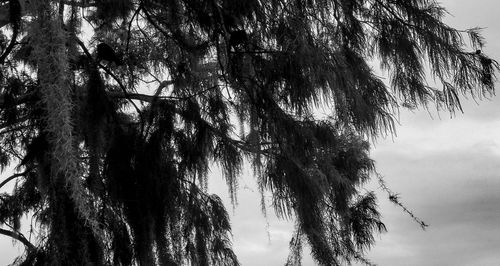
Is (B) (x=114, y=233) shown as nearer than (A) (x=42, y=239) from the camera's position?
No

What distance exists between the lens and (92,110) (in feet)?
6.85

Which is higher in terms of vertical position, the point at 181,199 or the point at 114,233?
the point at 181,199

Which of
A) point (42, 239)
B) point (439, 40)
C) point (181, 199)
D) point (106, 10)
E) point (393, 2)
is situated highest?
point (106, 10)

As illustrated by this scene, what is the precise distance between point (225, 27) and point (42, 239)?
0.74 metres

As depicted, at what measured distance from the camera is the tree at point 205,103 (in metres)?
1.60

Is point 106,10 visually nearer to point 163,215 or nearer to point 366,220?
point 163,215

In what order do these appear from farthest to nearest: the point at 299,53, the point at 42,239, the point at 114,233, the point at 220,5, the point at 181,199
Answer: the point at 181,199 → the point at 114,233 → the point at 220,5 → the point at 299,53 → the point at 42,239

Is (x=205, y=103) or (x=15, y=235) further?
(x=15, y=235)

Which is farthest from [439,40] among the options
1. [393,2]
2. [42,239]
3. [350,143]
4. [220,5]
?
[350,143]

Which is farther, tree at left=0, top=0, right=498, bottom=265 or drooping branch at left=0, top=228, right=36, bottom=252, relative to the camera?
drooping branch at left=0, top=228, right=36, bottom=252

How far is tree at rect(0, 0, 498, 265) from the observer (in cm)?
160

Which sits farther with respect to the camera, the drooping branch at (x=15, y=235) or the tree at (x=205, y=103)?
the drooping branch at (x=15, y=235)

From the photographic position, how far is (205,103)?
102 inches

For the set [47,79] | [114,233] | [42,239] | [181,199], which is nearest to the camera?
[47,79]
